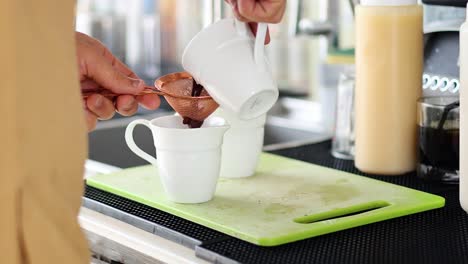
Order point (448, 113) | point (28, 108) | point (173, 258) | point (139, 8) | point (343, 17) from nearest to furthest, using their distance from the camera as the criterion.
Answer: point (28, 108)
point (173, 258)
point (448, 113)
point (343, 17)
point (139, 8)

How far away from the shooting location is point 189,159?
1.23m

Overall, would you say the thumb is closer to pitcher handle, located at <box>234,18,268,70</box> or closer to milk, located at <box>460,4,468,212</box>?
pitcher handle, located at <box>234,18,268,70</box>

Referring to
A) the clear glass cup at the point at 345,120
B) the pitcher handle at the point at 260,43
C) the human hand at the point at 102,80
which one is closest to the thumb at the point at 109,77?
the human hand at the point at 102,80

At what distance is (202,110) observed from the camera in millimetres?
1251

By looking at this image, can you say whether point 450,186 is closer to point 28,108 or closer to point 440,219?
point 440,219

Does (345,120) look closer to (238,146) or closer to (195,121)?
(238,146)

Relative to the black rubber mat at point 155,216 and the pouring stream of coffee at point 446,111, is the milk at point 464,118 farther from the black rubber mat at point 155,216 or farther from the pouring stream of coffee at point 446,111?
the black rubber mat at point 155,216

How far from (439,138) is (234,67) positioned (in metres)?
0.36

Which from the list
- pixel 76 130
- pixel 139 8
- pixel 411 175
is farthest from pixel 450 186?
pixel 139 8

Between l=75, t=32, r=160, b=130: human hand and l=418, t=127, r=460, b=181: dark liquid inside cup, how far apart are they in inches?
17.4

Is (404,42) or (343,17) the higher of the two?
(404,42)

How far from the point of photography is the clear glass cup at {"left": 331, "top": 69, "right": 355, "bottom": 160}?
158 centimetres

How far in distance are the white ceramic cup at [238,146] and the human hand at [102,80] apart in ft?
0.69

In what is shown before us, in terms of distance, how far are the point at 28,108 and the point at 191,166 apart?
38 cm
